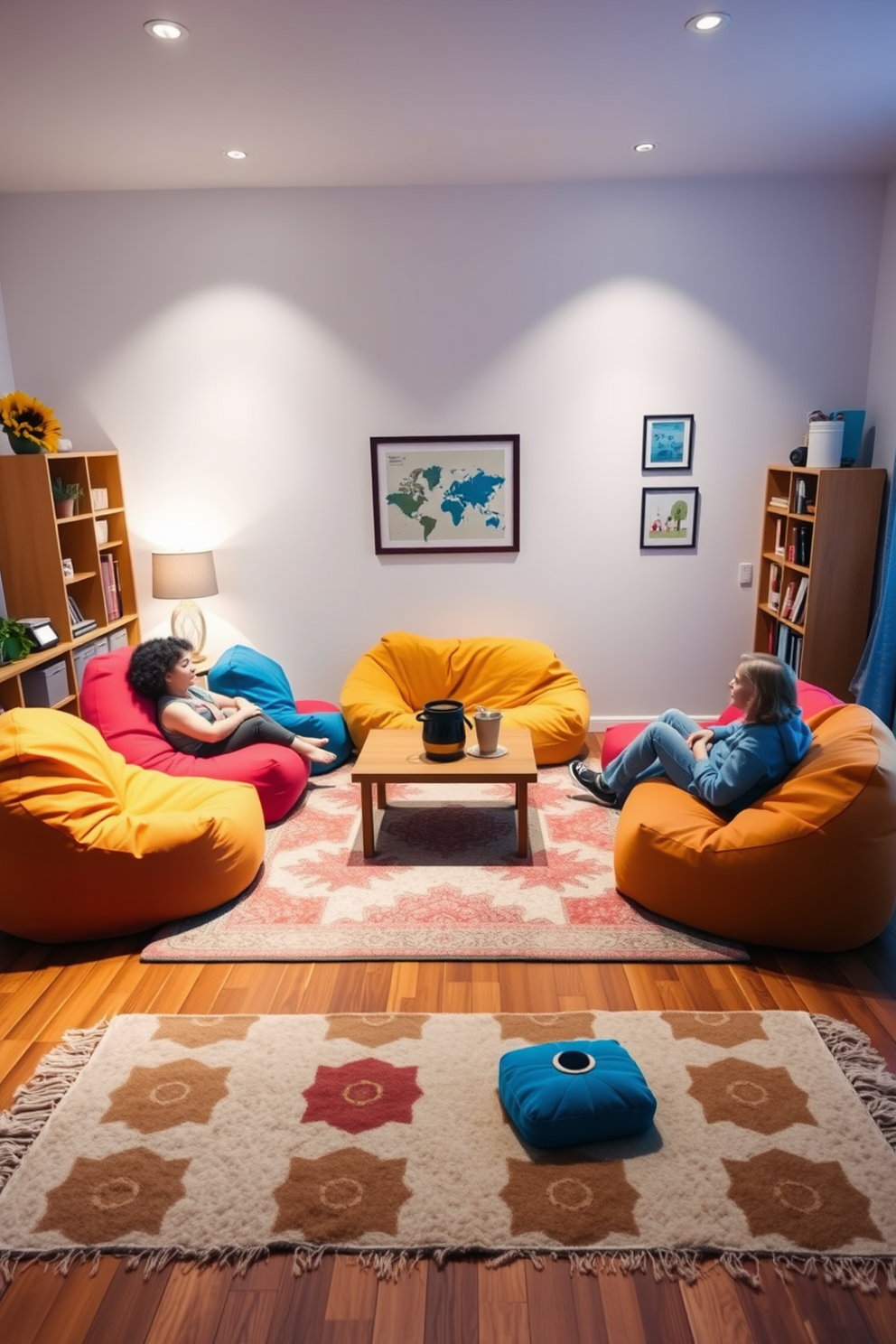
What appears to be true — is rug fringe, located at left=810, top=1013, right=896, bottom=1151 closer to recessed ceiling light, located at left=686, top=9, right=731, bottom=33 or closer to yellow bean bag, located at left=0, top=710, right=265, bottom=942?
yellow bean bag, located at left=0, top=710, right=265, bottom=942

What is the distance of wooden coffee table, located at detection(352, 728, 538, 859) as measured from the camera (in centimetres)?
362

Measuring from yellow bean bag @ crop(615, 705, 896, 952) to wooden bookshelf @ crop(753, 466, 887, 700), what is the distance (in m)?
1.46

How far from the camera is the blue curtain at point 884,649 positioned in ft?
14.2

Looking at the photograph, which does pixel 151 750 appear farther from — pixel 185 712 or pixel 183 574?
pixel 183 574

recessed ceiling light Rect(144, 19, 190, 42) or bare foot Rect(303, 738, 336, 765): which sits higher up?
recessed ceiling light Rect(144, 19, 190, 42)

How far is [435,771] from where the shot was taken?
3631mm

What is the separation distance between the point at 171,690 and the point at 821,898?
2.74 meters

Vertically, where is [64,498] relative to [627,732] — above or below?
above

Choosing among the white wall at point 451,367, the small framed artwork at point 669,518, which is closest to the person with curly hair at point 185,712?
the white wall at point 451,367

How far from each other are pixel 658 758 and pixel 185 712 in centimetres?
205

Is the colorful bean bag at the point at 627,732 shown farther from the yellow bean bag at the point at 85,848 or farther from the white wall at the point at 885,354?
the yellow bean bag at the point at 85,848

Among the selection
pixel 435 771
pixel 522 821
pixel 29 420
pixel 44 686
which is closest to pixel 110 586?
pixel 44 686

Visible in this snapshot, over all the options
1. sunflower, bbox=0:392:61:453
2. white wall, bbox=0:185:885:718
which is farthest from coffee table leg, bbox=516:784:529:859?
sunflower, bbox=0:392:61:453

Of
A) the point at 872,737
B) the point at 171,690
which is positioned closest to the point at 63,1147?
the point at 171,690
